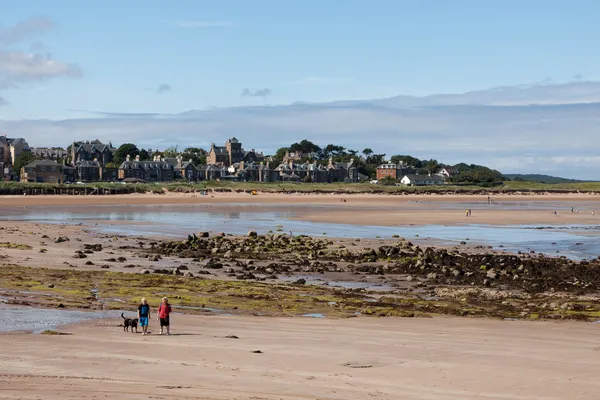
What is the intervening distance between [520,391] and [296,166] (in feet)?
602

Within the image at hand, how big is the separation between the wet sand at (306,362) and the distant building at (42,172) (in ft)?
420

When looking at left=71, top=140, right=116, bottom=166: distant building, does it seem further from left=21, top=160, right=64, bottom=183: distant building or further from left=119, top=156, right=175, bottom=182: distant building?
left=21, top=160, right=64, bottom=183: distant building

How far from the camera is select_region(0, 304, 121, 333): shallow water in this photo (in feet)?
56.5

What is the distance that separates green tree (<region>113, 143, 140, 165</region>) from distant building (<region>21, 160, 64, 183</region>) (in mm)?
32561

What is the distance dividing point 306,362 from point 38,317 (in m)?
7.59

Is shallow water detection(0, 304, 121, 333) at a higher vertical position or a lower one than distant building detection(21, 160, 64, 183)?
lower

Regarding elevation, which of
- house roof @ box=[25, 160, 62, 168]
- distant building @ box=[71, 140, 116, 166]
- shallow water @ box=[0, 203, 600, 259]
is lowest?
shallow water @ box=[0, 203, 600, 259]

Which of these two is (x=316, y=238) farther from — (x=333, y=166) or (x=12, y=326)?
(x=333, y=166)

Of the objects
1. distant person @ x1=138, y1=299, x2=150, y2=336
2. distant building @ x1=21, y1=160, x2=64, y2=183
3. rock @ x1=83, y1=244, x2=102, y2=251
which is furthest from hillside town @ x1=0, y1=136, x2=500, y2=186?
distant person @ x1=138, y1=299, x2=150, y2=336

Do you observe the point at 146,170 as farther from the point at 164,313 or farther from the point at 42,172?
the point at 164,313

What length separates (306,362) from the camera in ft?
46.4

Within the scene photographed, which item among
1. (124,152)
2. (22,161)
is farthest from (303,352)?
(124,152)

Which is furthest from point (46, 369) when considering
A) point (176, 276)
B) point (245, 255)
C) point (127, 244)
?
point (127, 244)

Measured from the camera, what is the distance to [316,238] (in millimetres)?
44938
